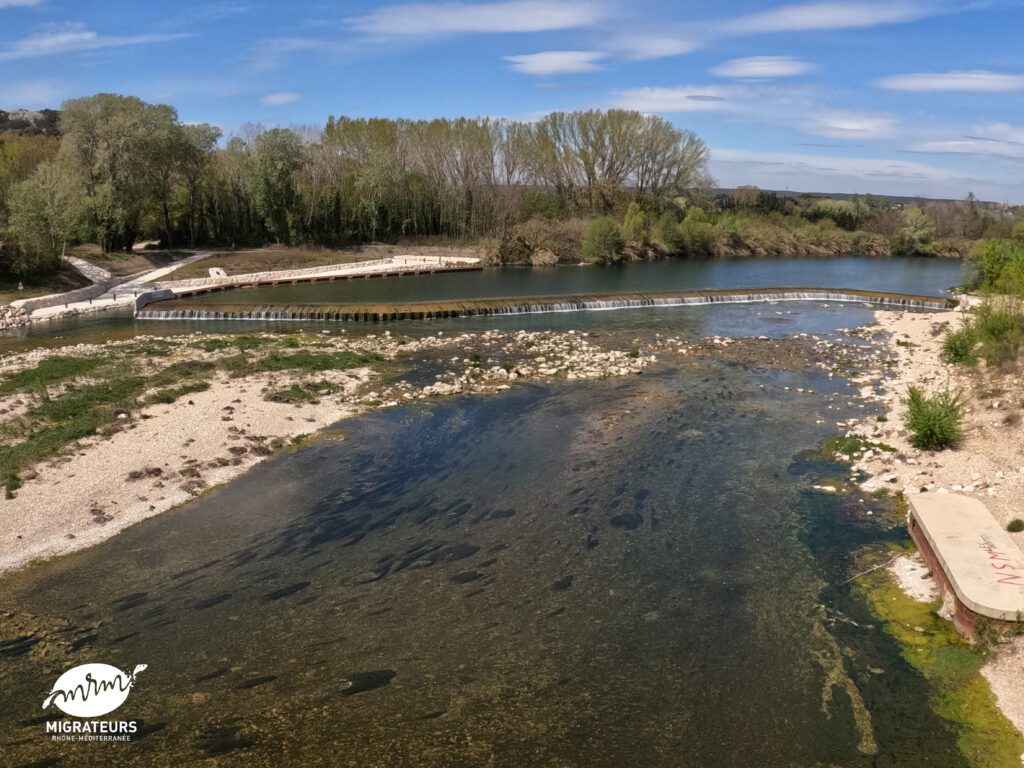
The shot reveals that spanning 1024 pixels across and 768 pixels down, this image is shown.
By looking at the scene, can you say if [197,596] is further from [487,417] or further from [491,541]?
[487,417]

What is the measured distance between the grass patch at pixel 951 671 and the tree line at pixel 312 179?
1868 inches

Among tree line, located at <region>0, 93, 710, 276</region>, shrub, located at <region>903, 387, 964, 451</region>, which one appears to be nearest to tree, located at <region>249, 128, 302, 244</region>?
tree line, located at <region>0, 93, 710, 276</region>

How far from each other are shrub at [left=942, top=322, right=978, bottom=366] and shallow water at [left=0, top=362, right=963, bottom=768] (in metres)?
11.2

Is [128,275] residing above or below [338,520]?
above

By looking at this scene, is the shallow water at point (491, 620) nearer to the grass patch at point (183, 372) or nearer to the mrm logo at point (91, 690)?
the mrm logo at point (91, 690)

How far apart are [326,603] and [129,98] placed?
57.7 meters

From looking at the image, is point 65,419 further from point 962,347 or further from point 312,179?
point 312,179

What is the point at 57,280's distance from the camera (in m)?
45.9

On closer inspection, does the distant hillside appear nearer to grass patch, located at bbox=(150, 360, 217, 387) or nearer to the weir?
the weir

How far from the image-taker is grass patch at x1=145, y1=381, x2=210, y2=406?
73.8 feet

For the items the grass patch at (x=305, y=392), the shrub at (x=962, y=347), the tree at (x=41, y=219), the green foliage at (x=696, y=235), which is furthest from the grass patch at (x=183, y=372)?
the green foliage at (x=696, y=235)

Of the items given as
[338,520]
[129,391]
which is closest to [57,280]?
[129,391]

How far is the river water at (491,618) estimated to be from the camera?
367 inches

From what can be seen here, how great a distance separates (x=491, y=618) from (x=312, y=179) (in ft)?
208
